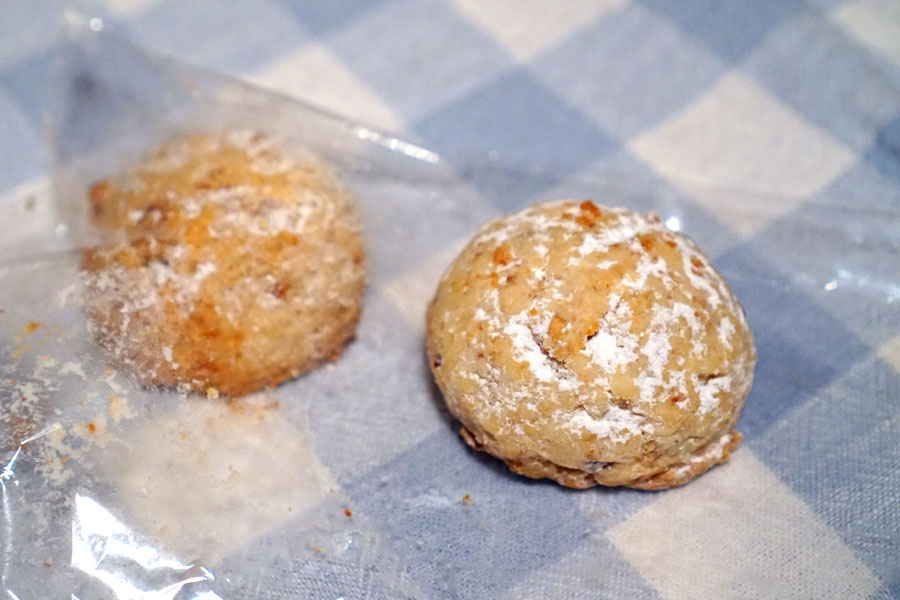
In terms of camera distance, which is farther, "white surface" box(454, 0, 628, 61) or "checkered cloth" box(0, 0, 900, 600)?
"white surface" box(454, 0, 628, 61)

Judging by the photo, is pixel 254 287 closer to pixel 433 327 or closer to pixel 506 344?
pixel 433 327

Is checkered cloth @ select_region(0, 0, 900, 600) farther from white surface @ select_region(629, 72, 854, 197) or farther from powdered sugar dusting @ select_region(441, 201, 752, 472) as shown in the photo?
powdered sugar dusting @ select_region(441, 201, 752, 472)

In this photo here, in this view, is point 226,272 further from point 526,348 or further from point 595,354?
point 595,354

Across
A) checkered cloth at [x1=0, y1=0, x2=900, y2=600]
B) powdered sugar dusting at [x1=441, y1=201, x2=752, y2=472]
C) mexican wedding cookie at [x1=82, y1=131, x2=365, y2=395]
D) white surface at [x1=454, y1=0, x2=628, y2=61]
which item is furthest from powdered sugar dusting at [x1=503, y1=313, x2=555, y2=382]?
white surface at [x1=454, y1=0, x2=628, y2=61]

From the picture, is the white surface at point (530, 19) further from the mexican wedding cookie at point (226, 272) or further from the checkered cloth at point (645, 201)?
the mexican wedding cookie at point (226, 272)

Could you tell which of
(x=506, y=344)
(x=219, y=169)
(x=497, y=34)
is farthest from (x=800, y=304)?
(x=219, y=169)
